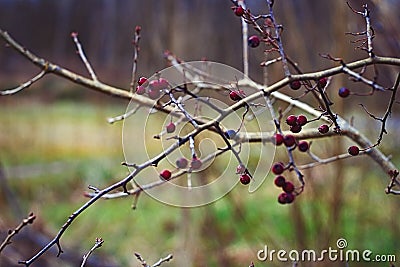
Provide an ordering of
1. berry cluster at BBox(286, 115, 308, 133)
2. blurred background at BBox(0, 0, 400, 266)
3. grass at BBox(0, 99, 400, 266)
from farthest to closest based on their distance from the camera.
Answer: grass at BBox(0, 99, 400, 266)
blurred background at BBox(0, 0, 400, 266)
berry cluster at BBox(286, 115, 308, 133)

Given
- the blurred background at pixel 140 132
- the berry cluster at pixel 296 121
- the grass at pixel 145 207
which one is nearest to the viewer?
the berry cluster at pixel 296 121

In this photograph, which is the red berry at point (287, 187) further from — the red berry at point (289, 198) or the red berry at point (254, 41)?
the red berry at point (254, 41)

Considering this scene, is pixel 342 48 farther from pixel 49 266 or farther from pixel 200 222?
pixel 49 266

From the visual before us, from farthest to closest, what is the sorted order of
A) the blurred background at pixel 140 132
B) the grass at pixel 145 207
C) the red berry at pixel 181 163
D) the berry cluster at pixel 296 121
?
the grass at pixel 145 207 → the blurred background at pixel 140 132 → the red berry at pixel 181 163 → the berry cluster at pixel 296 121

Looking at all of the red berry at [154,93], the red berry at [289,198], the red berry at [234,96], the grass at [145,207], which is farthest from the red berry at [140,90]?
the grass at [145,207]

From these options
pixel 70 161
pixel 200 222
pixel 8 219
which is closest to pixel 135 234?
pixel 8 219

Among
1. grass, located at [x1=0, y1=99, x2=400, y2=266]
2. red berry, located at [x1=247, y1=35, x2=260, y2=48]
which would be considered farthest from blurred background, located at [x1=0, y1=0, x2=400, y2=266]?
red berry, located at [x1=247, y1=35, x2=260, y2=48]

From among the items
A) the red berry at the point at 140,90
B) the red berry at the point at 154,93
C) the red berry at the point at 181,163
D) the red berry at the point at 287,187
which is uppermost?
the red berry at the point at 140,90

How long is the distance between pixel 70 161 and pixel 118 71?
1013mm

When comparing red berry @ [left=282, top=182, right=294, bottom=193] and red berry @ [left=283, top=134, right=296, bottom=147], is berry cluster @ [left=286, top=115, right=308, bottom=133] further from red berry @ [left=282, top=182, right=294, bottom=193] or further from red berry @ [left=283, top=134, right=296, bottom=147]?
red berry @ [left=282, top=182, right=294, bottom=193]

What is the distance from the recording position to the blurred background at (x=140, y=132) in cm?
170

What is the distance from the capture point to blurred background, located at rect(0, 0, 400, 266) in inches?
67.0

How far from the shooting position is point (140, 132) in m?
0.81

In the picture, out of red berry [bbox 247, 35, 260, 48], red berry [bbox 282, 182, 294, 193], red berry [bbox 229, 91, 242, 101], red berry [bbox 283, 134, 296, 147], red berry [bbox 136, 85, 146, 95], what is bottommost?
red berry [bbox 282, 182, 294, 193]
